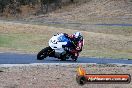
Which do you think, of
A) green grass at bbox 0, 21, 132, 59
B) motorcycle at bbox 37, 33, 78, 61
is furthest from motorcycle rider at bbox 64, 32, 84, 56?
green grass at bbox 0, 21, 132, 59

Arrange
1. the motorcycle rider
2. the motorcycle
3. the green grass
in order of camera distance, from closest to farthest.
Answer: the motorcycle → the motorcycle rider → the green grass

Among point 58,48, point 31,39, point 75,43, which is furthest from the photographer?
Answer: point 31,39

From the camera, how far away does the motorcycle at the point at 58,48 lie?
67.9ft

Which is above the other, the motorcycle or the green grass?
the motorcycle

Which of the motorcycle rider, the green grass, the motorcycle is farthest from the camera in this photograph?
the green grass

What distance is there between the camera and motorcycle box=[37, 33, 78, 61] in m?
20.7

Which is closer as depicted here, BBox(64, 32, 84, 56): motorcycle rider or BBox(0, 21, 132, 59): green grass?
BBox(64, 32, 84, 56): motorcycle rider

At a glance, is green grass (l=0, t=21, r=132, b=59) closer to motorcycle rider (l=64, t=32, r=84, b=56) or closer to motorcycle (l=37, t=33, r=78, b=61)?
motorcycle rider (l=64, t=32, r=84, b=56)

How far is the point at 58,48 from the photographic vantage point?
20766 mm

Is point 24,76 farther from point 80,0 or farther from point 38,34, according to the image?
point 80,0

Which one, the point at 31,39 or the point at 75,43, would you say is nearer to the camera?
the point at 75,43

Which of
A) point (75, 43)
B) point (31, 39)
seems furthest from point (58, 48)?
point (31, 39)

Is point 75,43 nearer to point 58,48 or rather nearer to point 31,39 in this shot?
point 58,48

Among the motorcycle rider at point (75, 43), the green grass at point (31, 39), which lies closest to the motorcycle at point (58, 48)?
the motorcycle rider at point (75, 43)
